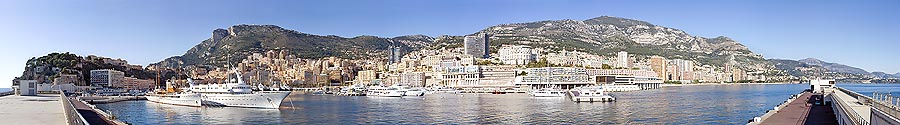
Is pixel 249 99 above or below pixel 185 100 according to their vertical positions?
above

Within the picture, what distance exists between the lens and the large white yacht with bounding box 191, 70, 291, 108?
1591 inches

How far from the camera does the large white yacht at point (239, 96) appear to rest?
133 ft

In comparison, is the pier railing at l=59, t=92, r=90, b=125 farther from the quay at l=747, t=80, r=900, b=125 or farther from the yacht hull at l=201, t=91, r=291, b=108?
the yacht hull at l=201, t=91, r=291, b=108

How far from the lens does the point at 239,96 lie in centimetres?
4272

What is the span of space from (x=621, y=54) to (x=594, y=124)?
128m

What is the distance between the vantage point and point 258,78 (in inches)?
5157

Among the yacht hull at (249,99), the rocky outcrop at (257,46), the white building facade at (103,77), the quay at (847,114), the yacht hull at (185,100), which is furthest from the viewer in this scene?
the rocky outcrop at (257,46)

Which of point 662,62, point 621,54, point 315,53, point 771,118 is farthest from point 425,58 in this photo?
point 771,118

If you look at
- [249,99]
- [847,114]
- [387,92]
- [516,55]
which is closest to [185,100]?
[249,99]

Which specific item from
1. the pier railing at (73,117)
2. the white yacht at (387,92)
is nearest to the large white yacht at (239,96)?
the pier railing at (73,117)

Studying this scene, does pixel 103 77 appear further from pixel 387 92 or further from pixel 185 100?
pixel 185 100

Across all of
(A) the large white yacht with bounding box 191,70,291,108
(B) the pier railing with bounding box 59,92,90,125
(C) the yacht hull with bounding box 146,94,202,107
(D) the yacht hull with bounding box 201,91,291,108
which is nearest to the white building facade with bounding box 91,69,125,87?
(C) the yacht hull with bounding box 146,94,202,107

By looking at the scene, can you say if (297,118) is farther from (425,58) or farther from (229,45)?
(229,45)

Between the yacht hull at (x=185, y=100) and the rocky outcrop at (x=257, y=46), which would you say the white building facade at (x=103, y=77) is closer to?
the yacht hull at (x=185, y=100)
